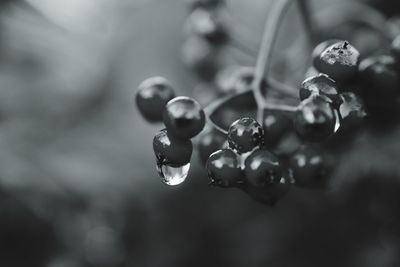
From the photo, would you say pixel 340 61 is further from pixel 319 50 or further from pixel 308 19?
pixel 308 19

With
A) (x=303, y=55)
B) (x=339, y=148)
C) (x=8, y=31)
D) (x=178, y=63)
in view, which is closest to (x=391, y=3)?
(x=303, y=55)

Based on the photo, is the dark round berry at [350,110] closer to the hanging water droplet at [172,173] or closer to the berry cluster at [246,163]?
the berry cluster at [246,163]

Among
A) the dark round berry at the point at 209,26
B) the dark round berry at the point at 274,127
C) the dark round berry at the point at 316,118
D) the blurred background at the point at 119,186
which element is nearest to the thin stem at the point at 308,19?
the blurred background at the point at 119,186

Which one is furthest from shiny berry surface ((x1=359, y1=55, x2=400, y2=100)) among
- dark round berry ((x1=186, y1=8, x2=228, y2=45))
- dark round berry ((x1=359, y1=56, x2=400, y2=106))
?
dark round berry ((x1=186, y1=8, x2=228, y2=45))

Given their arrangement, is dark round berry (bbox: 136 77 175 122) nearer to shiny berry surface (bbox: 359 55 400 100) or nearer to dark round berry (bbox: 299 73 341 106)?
dark round berry (bbox: 299 73 341 106)

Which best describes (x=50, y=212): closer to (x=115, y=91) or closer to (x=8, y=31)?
(x=115, y=91)

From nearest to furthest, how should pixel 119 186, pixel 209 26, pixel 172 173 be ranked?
pixel 172 173 < pixel 209 26 < pixel 119 186

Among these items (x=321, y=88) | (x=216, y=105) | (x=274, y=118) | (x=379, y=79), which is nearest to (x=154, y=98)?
(x=216, y=105)
